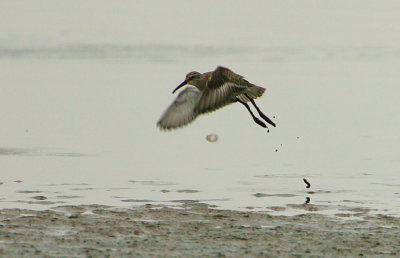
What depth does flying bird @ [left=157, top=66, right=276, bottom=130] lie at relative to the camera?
13859mm

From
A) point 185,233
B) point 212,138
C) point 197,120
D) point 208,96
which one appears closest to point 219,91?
point 208,96

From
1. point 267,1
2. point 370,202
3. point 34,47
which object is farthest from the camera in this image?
point 267,1

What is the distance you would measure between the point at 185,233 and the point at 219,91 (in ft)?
12.5

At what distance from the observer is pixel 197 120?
21391 mm

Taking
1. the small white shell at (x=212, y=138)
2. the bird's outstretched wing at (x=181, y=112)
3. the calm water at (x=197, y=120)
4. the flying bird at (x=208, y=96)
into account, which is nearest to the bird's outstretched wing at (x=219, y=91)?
the flying bird at (x=208, y=96)

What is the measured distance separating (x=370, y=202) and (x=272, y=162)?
3.66 metres

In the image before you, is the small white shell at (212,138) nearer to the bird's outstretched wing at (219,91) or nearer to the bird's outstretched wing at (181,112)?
the bird's outstretched wing at (181,112)

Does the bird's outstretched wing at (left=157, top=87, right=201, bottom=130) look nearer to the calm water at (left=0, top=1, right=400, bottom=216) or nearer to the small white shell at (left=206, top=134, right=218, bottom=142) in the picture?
the calm water at (left=0, top=1, right=400, bottom=216)

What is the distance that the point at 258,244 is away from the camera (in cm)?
1019

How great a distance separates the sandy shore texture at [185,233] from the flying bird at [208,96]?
6.99 ft

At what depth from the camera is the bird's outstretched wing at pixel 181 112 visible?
1487 cm

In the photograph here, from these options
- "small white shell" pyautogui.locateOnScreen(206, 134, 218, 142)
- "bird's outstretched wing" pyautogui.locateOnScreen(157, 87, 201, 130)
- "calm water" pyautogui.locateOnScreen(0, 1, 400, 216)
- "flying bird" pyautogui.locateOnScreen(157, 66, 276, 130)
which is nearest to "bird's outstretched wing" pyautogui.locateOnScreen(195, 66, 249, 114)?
"flying bird" pyautogui.locateOnScreen(157, 66, 276, 130)

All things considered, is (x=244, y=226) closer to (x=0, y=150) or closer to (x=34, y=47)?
(x=0, y=150)

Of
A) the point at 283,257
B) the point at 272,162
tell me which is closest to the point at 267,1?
the point at 272,162
